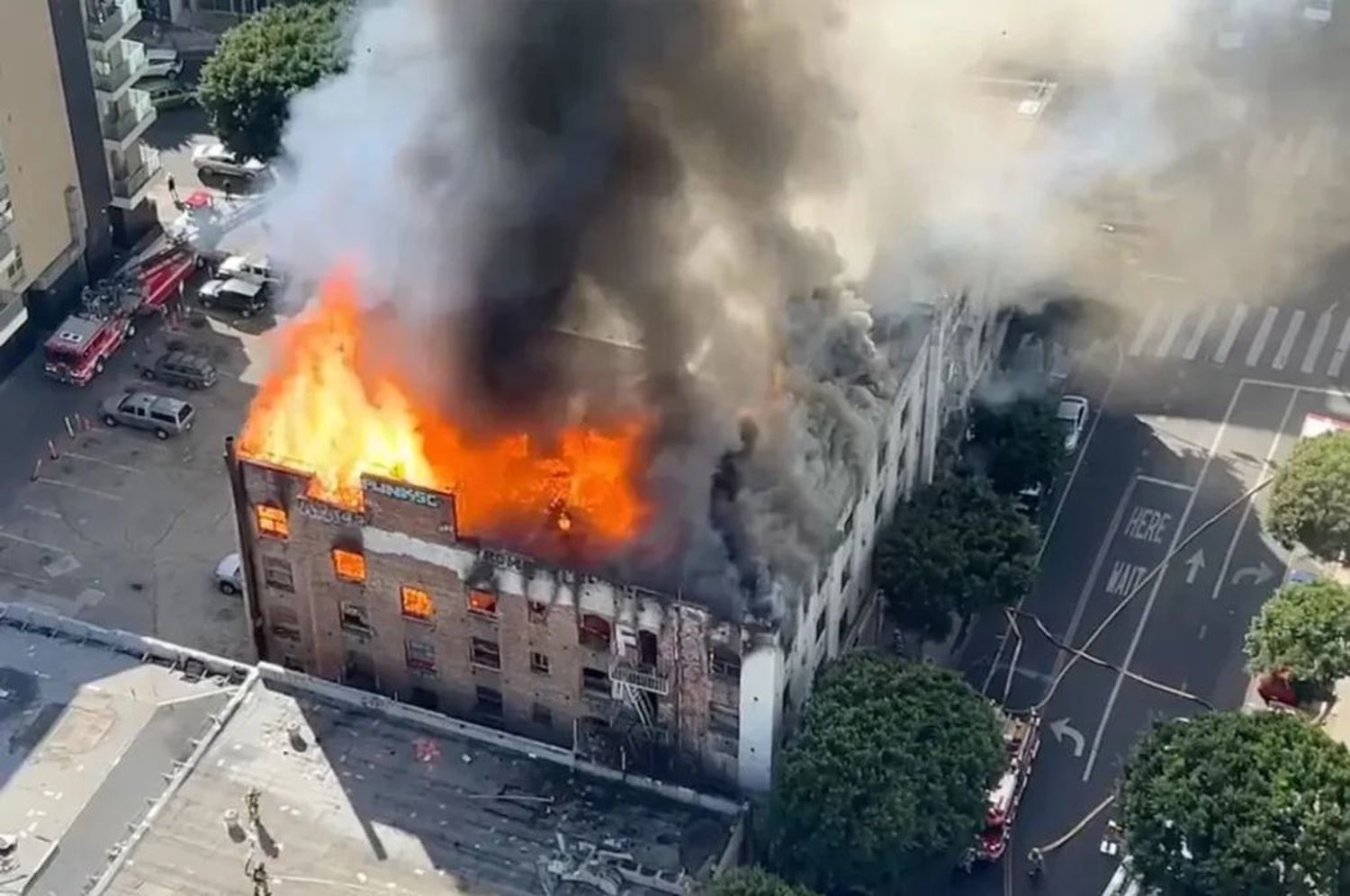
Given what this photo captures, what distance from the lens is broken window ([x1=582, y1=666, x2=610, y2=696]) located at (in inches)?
2404

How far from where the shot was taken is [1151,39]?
8256cm

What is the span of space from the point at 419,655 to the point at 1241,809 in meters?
23.5

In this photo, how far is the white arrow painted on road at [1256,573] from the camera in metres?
73.2

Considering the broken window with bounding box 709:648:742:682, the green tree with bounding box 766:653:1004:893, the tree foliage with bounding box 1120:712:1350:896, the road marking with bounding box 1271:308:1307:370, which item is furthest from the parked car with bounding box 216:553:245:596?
the road marking with bounding box 1271:308:1307:370

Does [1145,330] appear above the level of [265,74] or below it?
below

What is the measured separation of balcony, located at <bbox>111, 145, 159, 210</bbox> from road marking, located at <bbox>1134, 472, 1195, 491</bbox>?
1584 inches

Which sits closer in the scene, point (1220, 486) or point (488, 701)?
point (488, 701)

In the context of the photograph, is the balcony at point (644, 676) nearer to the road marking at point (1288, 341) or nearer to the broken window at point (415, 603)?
the broken window at point (415, 603)

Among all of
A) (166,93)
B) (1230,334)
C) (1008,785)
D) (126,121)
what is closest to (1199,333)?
(1230,334)

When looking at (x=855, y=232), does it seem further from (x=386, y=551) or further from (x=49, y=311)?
(x=49, y=311)

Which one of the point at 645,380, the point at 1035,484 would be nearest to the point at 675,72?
the point at 645,380

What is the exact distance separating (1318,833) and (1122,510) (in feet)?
69.7

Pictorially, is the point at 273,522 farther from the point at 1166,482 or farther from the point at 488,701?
the point at 1166,482

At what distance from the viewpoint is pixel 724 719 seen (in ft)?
197
